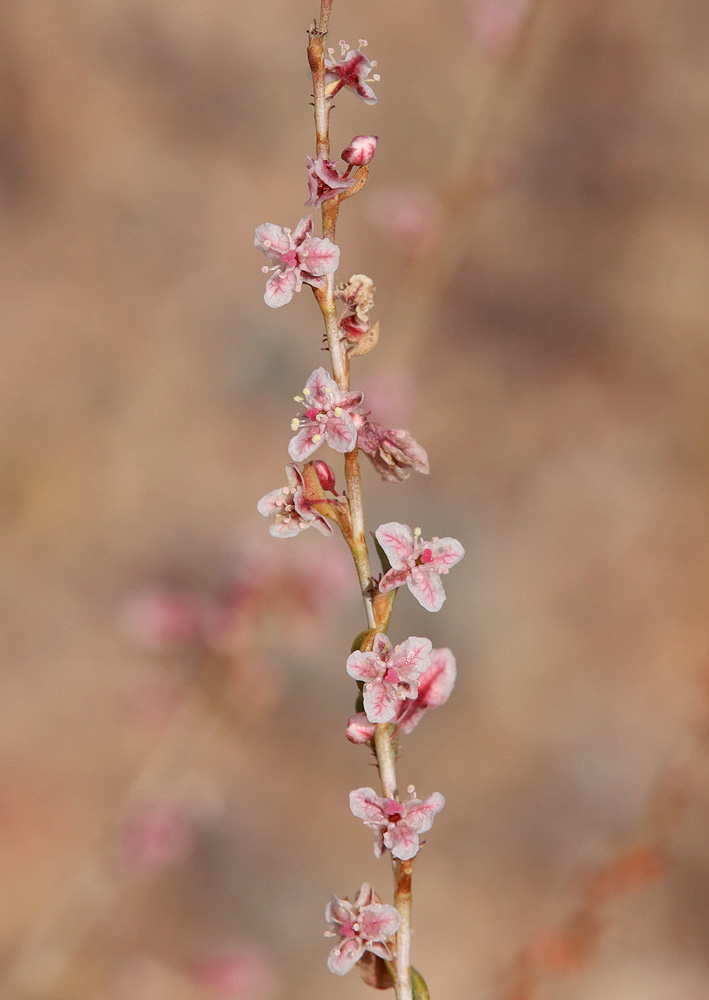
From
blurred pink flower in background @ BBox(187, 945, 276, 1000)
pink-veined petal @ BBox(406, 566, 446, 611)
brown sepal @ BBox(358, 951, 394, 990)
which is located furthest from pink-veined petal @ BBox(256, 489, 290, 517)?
blurred pink flower in background @ BBox(187, 945, 276, 1000)

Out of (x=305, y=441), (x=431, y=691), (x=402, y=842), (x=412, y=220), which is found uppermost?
(x=412, y=220)

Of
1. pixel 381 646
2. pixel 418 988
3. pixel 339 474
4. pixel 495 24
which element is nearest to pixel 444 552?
pixel 381 646

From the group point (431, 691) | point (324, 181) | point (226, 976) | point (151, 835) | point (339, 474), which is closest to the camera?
point (324, 181)

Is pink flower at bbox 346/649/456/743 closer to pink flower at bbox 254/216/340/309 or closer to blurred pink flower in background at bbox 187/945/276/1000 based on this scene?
pink flower at bbox 254/216/340/309

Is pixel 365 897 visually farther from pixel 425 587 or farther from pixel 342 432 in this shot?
pixel 342 432

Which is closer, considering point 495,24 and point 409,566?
point 409,566

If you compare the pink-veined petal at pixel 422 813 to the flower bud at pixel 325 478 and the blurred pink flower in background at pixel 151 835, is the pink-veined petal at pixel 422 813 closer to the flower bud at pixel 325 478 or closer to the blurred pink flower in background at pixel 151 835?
the flower bud at pixel 325 478

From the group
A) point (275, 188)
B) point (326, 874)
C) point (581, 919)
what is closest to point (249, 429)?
point (275, 188)
